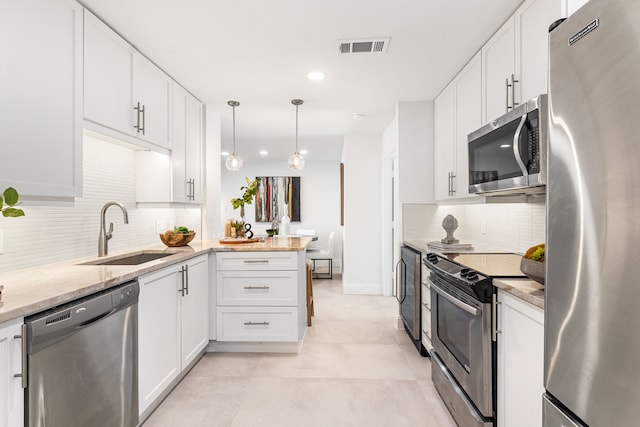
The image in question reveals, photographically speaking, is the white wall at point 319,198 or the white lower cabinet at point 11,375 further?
the white wall at point 319,198

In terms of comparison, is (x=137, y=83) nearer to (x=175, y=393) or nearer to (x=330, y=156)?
(x=175, y=393)

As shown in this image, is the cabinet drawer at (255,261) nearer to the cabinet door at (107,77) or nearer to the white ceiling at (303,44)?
the cabinet door at (107,77)

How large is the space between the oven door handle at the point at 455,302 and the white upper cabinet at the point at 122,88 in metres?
2.21

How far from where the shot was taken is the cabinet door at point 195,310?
2.56 m

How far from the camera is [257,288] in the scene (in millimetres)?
3090

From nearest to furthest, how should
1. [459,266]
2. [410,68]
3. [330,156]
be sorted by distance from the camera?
1. [459,266]
2. [410,68]
3. [330,156]

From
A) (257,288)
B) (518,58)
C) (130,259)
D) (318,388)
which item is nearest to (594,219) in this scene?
(518,58)

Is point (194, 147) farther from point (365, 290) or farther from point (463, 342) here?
point (365, 290)

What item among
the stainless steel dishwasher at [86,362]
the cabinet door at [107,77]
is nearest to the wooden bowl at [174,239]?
the cabinet door at [107,77]

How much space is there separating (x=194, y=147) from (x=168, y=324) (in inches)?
71.4

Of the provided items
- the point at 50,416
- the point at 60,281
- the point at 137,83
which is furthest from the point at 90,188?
the point at 50,416

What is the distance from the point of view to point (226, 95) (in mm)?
3443

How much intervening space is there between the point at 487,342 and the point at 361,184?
381 centimetres

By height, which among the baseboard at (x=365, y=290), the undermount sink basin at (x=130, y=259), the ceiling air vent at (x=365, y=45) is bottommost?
the baseboard at (x=365, y=290)
